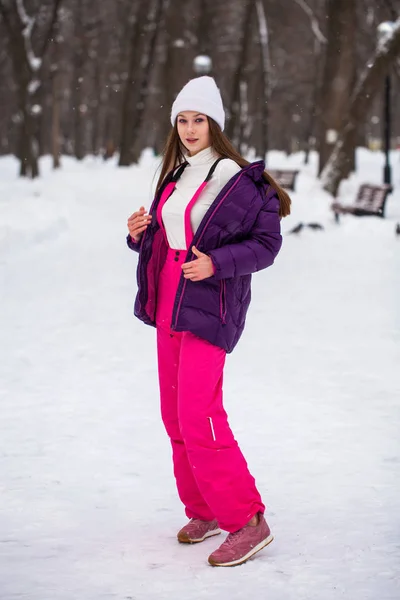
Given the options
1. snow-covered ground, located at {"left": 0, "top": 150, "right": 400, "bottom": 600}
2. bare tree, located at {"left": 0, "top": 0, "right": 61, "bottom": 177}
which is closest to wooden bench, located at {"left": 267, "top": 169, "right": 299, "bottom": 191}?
bare tree, located at {"left": 0, "top": 0, "right": 61, "bottom": 177}

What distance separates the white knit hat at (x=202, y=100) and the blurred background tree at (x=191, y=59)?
16.3 m

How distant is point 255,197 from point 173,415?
3.11 feet

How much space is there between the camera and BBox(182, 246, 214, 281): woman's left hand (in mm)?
3283

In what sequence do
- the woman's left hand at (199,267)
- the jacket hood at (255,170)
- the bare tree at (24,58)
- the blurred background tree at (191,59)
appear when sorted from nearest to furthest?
the woman's left hand at (199,267) → the jacket hood at (255,170) → the blurred background tree at (191,59) → the bare tree at (24,58)

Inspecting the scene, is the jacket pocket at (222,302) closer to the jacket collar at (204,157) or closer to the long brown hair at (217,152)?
the long brown hair at (217,152)

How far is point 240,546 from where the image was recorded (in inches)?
137

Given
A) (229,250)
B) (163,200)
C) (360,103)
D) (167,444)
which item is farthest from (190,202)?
(360,103)

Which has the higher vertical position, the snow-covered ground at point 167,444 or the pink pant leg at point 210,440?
the pink pant leg at point 210,440

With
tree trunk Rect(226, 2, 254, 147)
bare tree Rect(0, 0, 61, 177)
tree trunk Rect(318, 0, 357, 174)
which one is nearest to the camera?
tree trunk Rect(318, 0, 357, 174)

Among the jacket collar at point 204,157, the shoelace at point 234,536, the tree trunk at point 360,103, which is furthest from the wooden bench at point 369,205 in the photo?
the shoelace at point 234,536

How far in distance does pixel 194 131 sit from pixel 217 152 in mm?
→ 120

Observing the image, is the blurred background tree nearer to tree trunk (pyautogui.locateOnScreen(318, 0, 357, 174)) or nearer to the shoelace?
tree trunk (pyautogui.locateOnScreen(318, 0, 357, 174))

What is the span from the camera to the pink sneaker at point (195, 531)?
3734mm

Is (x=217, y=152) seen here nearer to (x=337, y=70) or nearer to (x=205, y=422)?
(x=205, y=422)
